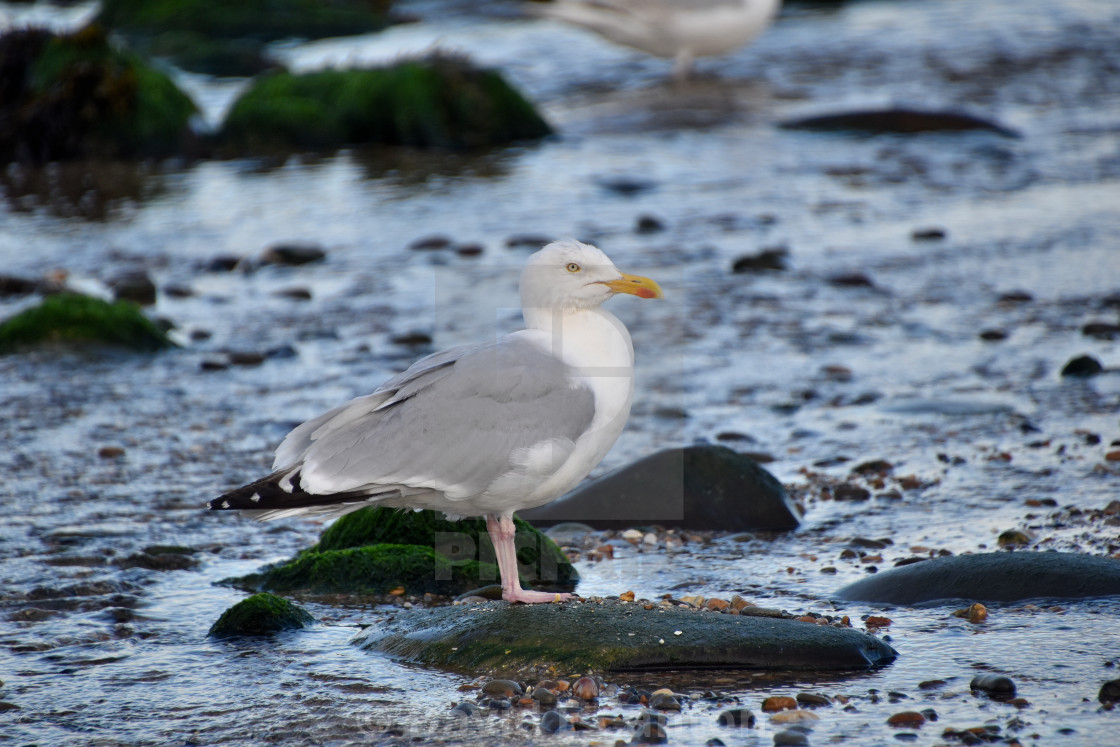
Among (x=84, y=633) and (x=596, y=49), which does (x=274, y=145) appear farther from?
(x=84, y=633)

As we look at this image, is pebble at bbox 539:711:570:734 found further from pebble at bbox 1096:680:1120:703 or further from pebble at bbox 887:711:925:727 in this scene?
pebble at bbox 1096:680:1120:703

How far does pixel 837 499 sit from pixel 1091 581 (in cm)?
156

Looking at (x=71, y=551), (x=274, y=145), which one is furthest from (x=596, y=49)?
(x=71, y=551)

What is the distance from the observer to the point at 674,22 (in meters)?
16.1

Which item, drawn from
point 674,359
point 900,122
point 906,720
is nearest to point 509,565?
point 906,720

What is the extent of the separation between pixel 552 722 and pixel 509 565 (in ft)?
3.45

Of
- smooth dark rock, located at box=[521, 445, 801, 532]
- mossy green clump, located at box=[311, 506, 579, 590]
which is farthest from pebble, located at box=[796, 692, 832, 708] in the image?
smooth dark rock, located at box=[521, 445, 801, 532]

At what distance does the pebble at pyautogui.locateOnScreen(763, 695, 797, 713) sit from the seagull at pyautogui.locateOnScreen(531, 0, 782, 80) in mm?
12784

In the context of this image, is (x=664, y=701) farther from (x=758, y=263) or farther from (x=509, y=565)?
(x=758, y=263)

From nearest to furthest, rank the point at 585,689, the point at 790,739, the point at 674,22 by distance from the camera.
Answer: the point at 790,739 → the point at 585,689 → the point at 674,22

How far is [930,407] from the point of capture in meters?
7.54

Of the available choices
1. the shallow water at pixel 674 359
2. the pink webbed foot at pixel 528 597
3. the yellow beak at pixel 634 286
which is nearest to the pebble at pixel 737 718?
the shallow water at pixel 674 359

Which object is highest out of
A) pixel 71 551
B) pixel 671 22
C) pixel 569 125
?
pixel 671 22

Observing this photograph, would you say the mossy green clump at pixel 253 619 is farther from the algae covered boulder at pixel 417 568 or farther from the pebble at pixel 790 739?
the pebble at pixel 790 739
